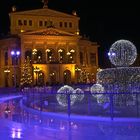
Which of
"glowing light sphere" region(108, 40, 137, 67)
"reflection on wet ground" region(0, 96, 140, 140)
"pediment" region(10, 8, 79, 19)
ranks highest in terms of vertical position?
"pediment" region(10, 8, 79, 19)

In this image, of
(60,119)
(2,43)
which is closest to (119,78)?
(60,119)

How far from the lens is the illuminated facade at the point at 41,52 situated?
77.1 meters

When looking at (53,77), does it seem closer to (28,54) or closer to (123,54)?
(28,54)

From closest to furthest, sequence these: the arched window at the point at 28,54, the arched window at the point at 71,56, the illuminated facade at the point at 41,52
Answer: the illuminated facade at the point at 41,52, the arched window at the point at 28,54, the arched window at the point at 71,56

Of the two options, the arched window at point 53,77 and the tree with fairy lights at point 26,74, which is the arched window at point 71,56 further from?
the tree with fairy lights at point 26,74

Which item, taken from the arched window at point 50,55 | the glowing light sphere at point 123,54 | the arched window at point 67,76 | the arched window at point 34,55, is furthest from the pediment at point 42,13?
the glowing light sphere at point 123,54

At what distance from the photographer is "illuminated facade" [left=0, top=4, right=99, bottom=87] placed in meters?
77.1

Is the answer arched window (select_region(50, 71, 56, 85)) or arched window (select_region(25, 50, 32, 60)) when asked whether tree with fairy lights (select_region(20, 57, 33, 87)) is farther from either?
arched window (select_region(50, 71, 56, 85))

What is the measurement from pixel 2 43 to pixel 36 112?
210ft

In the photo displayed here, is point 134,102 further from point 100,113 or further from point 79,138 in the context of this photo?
point 79,138

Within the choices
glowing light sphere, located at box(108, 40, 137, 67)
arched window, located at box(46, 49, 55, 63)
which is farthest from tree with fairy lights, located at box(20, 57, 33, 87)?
glowing light sphere, located at box(108, 40, 137, 67)

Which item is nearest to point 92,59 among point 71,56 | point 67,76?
point 71,56

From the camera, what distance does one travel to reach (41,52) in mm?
79062

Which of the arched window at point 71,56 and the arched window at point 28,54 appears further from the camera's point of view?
the arched window at point 71,56
